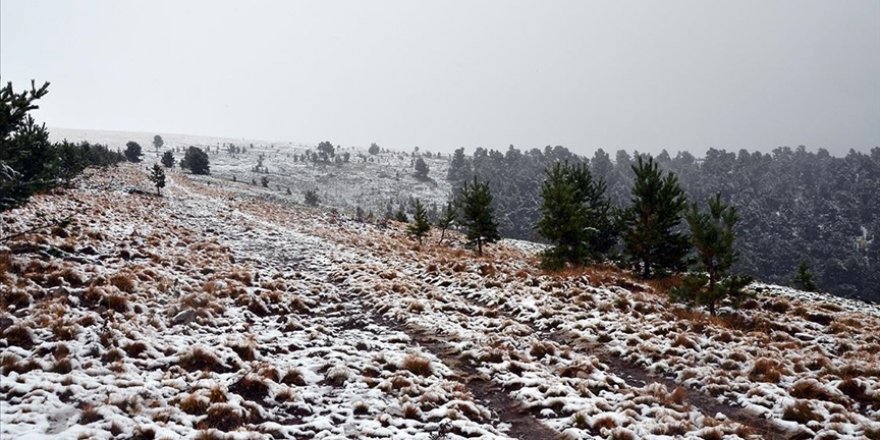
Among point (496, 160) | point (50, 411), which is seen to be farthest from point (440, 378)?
point (496, 160)

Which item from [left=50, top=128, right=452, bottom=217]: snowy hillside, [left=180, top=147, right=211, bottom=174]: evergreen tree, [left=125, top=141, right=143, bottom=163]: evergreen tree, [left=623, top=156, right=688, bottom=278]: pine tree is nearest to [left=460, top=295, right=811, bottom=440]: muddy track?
[left=623, top=156, right=688, bottom=278]: pine tree

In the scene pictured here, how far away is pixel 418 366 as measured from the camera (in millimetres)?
9047

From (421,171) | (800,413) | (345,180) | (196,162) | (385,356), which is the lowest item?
(385,356)

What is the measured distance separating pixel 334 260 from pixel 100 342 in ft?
47.0

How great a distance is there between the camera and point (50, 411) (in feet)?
18.5

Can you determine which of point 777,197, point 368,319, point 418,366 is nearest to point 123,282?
point 368,319

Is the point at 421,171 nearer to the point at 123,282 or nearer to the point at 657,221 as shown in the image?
the point at 657,221

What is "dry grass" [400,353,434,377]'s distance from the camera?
8977 millimetres

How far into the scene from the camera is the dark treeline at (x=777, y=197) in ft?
428

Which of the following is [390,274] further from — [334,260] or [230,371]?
[230,371]

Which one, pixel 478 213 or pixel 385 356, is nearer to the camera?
pixel 385 356

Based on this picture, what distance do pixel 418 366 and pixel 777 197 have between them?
674 ft

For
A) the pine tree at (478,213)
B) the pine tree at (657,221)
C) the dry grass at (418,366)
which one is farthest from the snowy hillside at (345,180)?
the dry grass at (418,366)

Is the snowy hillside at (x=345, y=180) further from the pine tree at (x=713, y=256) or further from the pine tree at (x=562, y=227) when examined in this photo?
the pine tree at (x=713, y=256)
